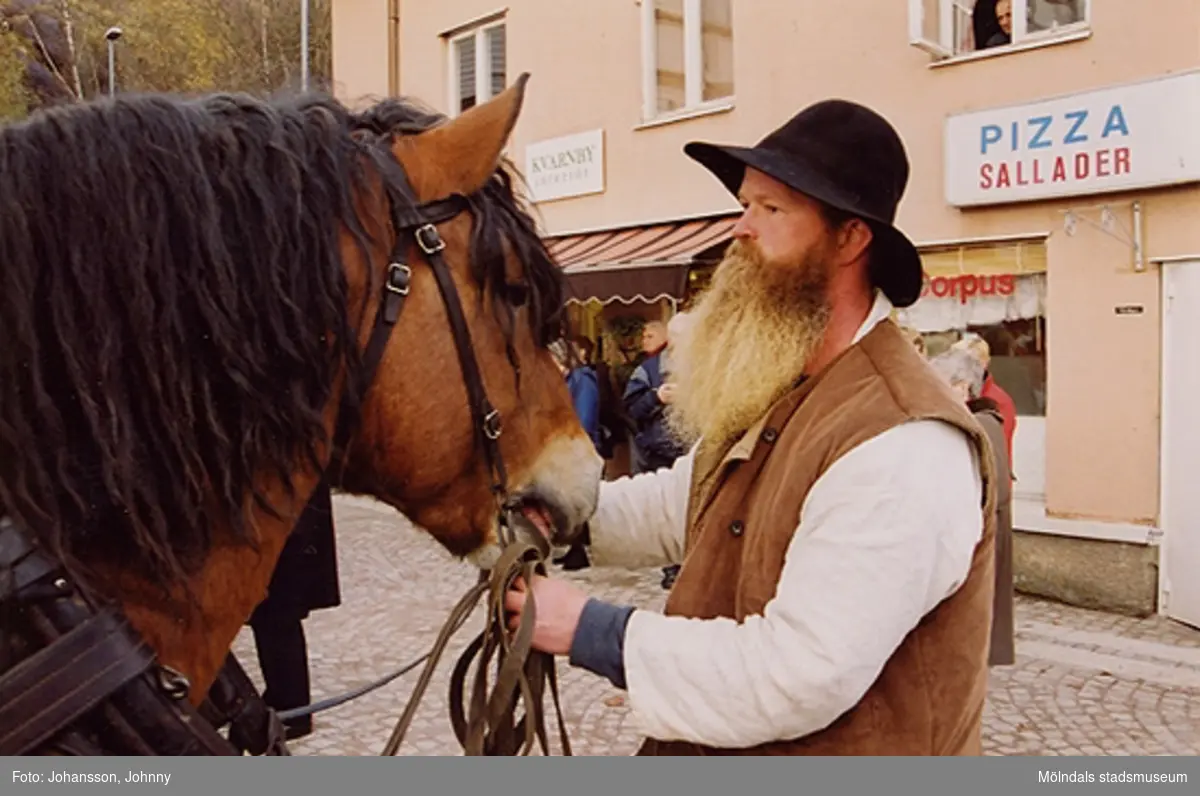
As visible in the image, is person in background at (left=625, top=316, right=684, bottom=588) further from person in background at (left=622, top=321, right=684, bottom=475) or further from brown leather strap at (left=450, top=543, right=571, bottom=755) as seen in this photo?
brown leather strap at (left=450, top=543, right=571, bottom=755)

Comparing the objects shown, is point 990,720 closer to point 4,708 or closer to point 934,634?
point 934,634

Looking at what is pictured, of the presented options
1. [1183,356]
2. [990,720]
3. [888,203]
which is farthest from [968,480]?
[1183,356]

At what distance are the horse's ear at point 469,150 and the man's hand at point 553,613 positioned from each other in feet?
1.96

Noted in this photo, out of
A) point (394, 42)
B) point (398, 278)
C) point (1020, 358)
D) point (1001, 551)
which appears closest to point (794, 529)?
point (398, 278)

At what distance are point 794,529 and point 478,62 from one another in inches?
396

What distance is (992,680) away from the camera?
15.6 ft

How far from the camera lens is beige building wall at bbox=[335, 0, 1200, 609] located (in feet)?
18.9

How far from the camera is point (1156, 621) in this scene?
569 centimetres

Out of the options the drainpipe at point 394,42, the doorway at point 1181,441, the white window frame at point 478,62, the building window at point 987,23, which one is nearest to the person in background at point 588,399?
the building window at point 987,23

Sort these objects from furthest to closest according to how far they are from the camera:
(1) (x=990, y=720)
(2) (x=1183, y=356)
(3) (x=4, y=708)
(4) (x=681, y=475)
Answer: (2) (x=1183, y=356)
(1) (x=990, y=720)
(4) (x=681, y=475)
(3) (x=4, y=708)

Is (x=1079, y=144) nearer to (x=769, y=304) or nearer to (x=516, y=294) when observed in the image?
(x=769, y=304)

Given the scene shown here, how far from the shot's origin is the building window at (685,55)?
8422 millimetres
